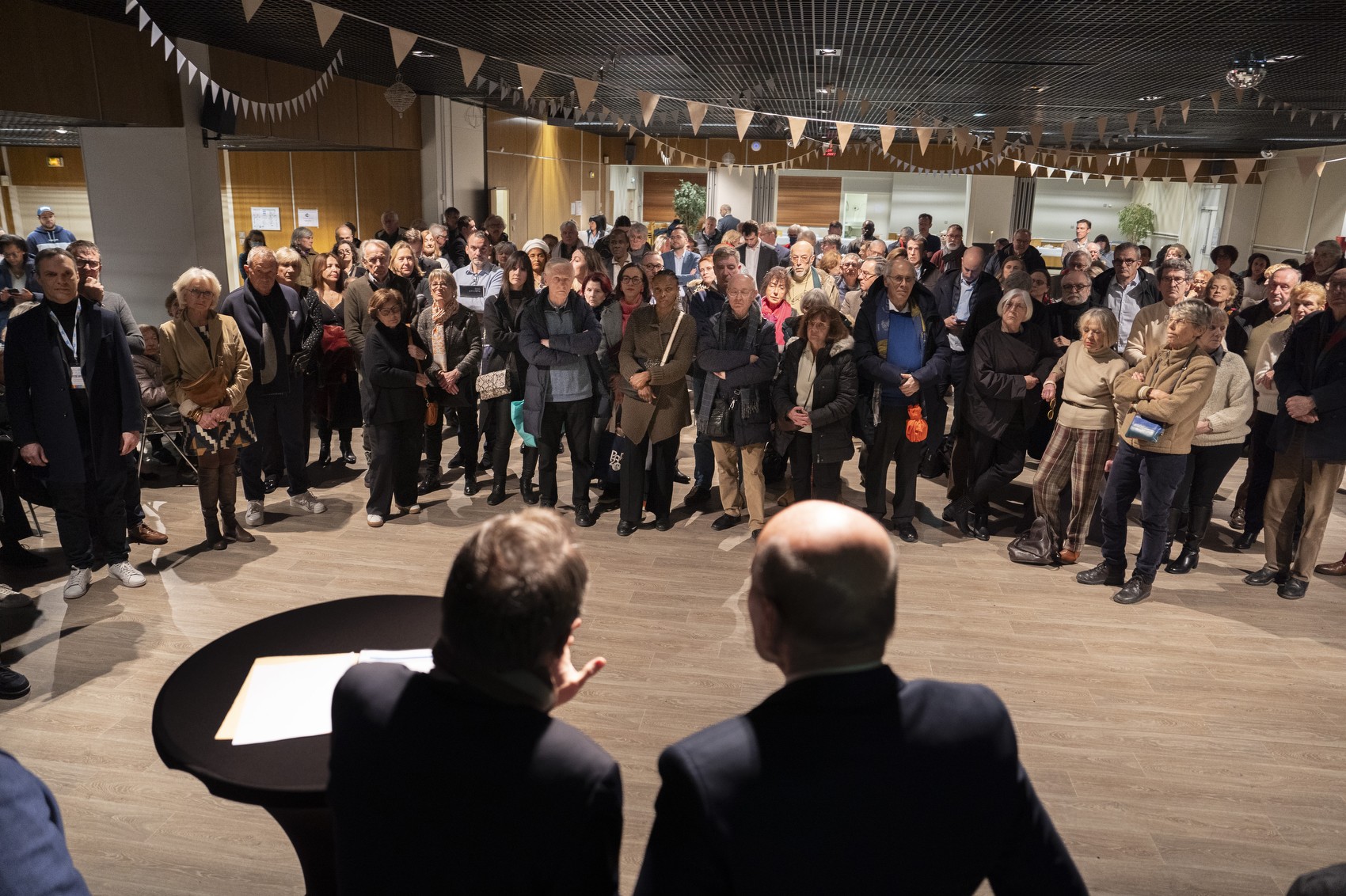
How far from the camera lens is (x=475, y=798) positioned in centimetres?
127

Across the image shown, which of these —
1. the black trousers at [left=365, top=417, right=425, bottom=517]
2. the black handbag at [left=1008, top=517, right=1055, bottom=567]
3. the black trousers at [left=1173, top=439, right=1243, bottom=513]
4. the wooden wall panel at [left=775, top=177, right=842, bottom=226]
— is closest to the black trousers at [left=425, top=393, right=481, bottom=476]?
the black trousers at [left=365, top=417, right=425, bottom=517]

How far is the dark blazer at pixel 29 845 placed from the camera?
1.27 meters

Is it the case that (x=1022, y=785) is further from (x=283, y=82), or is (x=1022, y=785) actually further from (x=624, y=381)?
(x=283, y=82)

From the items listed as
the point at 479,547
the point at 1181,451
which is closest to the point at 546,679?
the point at 479,547

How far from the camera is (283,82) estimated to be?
9.44 metres

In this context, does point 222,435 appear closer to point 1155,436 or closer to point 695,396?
point 695,396

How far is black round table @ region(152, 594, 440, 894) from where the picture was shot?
1810 mm

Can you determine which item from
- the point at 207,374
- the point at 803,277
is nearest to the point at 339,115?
the point at 803,277

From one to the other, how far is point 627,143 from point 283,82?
1160 cm

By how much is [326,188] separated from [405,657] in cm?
1110

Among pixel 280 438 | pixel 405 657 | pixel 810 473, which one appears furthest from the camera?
pixel 280 438

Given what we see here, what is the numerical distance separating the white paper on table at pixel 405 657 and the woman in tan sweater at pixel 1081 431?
413cm

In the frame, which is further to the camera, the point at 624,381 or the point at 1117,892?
the point at 624,381

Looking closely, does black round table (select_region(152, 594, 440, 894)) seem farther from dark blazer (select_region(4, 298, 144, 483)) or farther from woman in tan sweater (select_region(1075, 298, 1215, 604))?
woman in tan sweater (select_region(1075, 298, 1215, 604))
